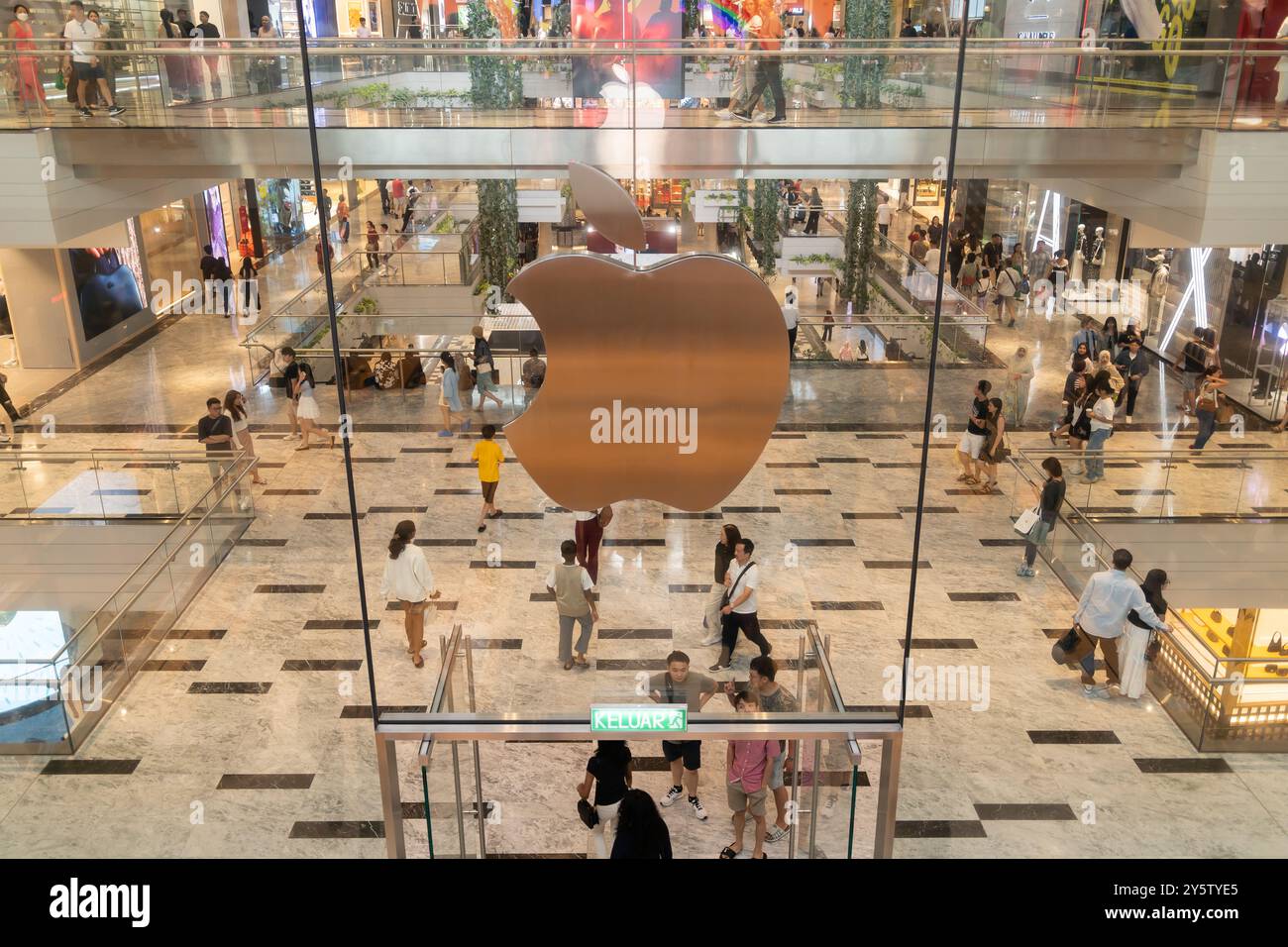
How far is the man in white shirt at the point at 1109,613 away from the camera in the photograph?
24.0ft

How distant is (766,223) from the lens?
17094 mm

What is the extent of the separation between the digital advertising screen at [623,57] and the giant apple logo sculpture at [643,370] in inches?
261

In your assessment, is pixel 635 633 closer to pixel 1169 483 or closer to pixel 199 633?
pixel 199 633

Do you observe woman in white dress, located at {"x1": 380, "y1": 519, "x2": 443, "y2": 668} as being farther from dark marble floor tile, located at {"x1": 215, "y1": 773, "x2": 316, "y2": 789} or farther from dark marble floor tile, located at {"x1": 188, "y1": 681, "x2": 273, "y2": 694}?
dark marble floor tile, located at {"x1": 215, "y1": 773, "x2": 316, "y2": 789}

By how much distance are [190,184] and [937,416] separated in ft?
35.9

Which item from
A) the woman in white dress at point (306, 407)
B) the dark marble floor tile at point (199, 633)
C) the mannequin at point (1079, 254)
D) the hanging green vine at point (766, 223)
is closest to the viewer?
the dark marble floor tile at point (199, 633)

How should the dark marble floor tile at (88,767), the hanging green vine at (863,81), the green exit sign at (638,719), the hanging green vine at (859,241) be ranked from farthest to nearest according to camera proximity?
the hanging green vine at (859,241) → the hanging green vine at (863,81) → the dark marble floor tile at (88,767) → the green exit sign at (638,719)

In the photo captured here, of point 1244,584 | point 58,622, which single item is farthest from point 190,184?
point 1244,584

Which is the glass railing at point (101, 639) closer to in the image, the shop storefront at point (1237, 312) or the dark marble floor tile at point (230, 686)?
the dark marble floor tile at point (230, 686)

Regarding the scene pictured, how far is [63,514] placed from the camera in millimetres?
9867

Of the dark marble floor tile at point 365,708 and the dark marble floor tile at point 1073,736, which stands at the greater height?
the dark marble floor tile at point 365,708

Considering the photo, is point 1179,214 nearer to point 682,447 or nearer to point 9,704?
point 682,447

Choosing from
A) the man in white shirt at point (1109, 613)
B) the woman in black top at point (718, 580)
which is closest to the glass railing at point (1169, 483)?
the man in white shirt at point (1109, 613)

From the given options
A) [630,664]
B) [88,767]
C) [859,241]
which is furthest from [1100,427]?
[88,767]
